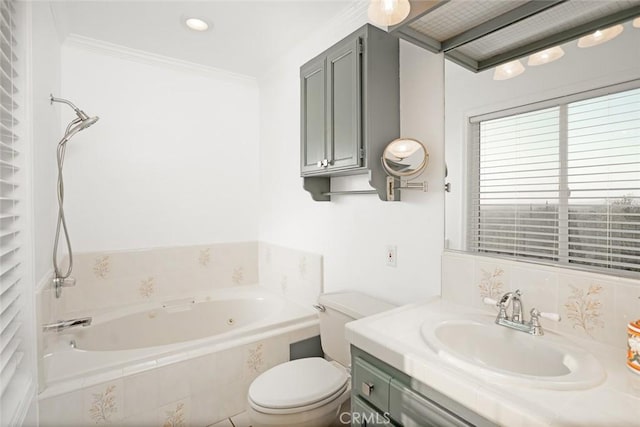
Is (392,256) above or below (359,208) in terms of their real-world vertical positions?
below

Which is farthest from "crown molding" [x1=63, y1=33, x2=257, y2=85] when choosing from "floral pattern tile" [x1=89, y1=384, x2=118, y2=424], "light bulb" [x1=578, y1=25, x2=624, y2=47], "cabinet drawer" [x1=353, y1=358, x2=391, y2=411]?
"cabinet drawer" [x1=353, y1=358, x2=391, y2=411]

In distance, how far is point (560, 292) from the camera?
1101 millimetres

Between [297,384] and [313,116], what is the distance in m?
1.44

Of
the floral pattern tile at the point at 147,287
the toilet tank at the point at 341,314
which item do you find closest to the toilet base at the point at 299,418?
the toilet tank at the point at 341,314

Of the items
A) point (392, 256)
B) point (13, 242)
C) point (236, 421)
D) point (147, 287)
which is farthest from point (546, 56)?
point (147, 287)

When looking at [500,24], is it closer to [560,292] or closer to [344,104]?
[344,104]

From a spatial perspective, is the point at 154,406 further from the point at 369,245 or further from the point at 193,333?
the point at 369,245

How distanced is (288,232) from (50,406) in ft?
5.45

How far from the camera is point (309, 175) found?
6.52 feet

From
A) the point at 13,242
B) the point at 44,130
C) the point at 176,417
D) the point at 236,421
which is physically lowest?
the point at 236,421

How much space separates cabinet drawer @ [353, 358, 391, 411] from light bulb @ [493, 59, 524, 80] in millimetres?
1202

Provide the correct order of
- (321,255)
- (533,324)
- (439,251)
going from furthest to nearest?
(321,255), (439,251), (533,324)

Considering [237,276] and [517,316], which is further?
[237,276]

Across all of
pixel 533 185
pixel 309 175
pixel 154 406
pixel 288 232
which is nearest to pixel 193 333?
pixel 154 406
